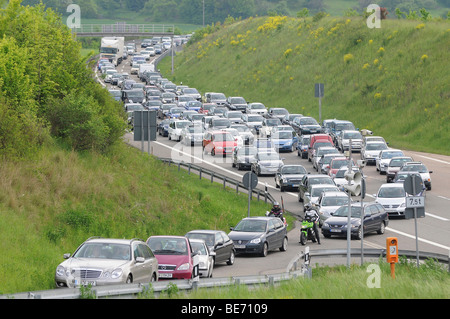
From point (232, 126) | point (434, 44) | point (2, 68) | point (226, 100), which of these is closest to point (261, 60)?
point (226, 100)

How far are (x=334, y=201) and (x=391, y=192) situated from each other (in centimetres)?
328

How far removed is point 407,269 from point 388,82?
53.8m

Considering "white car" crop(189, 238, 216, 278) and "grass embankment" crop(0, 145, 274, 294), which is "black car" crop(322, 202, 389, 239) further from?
"white car" crop(189, 238, 216, 278)

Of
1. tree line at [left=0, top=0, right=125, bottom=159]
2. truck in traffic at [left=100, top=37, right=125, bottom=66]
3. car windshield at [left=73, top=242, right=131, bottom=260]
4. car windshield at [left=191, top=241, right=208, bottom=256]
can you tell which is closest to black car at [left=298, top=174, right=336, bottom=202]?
tree line at [left=0, top=0, right=125, bottom=159]

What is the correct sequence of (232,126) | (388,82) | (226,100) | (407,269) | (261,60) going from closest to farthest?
(407,269), (232,126), (388,82), (226,100), (261,60)

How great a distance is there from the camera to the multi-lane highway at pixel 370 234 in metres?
29.4

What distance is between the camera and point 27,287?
72.5ft

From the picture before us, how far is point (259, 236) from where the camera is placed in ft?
102

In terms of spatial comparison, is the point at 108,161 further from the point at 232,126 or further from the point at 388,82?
the point at 388,82

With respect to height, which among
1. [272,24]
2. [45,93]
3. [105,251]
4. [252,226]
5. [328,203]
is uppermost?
[272,24]

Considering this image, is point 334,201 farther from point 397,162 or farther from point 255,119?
point 255,119

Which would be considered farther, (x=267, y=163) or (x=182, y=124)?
(x=182, y=124)

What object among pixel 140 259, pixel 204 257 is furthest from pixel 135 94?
pixel 140 259

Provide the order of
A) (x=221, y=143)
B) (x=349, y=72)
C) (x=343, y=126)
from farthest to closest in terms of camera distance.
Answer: (x=349, y=72) < (x=343, y=126) < (x=221, y=143)
